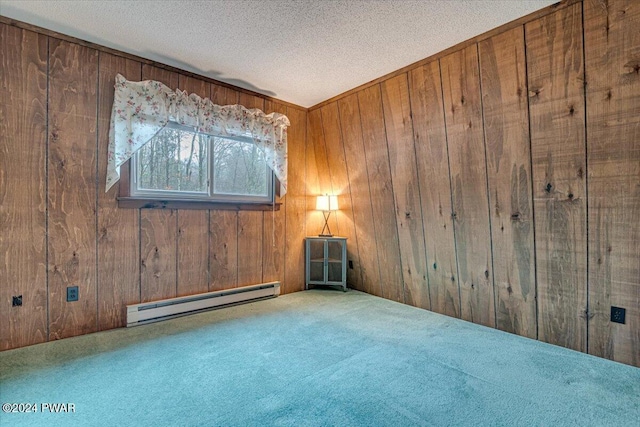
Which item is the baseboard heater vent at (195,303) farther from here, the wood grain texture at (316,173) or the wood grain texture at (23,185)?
the wood grain texture at (316,173)

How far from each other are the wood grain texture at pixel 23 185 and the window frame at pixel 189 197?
53cm

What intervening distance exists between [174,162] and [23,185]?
1068 millimetres

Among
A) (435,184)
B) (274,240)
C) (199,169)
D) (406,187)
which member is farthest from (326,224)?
(199,169)

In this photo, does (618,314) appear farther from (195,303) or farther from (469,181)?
(195,303)

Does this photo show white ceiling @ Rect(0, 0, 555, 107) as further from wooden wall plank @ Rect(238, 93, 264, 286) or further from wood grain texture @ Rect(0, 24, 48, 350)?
wooden wall plank @ Rect(238, 93, 264, 286)

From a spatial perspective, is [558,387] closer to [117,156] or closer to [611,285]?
[611,285]

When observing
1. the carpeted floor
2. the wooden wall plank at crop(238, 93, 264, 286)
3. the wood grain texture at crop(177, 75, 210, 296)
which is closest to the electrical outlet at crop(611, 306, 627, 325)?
the carpeted floor

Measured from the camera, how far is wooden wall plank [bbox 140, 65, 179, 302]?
8.91 feet

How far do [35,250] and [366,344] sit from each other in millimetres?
2547

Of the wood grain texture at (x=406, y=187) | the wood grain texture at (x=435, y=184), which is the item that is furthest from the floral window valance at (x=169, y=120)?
the wood grain texture at (x=435, y=184)

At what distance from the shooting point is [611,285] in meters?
1.97

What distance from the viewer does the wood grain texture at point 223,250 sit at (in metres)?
3.12

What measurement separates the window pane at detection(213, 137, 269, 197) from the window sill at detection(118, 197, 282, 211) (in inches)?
5.7

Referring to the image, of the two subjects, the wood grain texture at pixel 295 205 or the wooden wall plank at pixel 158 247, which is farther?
the wood grain texture at pixel 295 205
